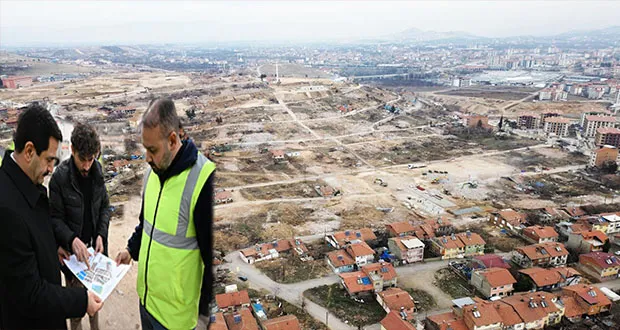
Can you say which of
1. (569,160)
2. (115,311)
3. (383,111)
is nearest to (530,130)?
(569,160)

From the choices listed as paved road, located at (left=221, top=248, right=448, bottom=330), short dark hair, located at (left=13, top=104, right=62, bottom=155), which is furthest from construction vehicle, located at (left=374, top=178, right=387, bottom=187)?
short dark hair, located at (left=13, top=104, right=62, bottom=155)

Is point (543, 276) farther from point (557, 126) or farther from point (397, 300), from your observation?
point (557, 126)

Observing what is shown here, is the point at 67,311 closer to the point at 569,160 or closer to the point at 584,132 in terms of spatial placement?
the point at 569,160

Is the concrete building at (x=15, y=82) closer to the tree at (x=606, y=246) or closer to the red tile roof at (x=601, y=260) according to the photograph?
the red tile roof at (x=601, y=260)

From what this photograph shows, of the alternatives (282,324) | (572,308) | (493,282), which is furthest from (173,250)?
(572,308)

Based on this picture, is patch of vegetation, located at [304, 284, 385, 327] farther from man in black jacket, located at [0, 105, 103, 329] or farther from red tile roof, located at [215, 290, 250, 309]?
man in black jacket, located at [0, 105, 103, 329]

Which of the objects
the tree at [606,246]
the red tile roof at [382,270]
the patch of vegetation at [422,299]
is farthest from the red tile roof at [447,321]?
the tree at [606,246]
